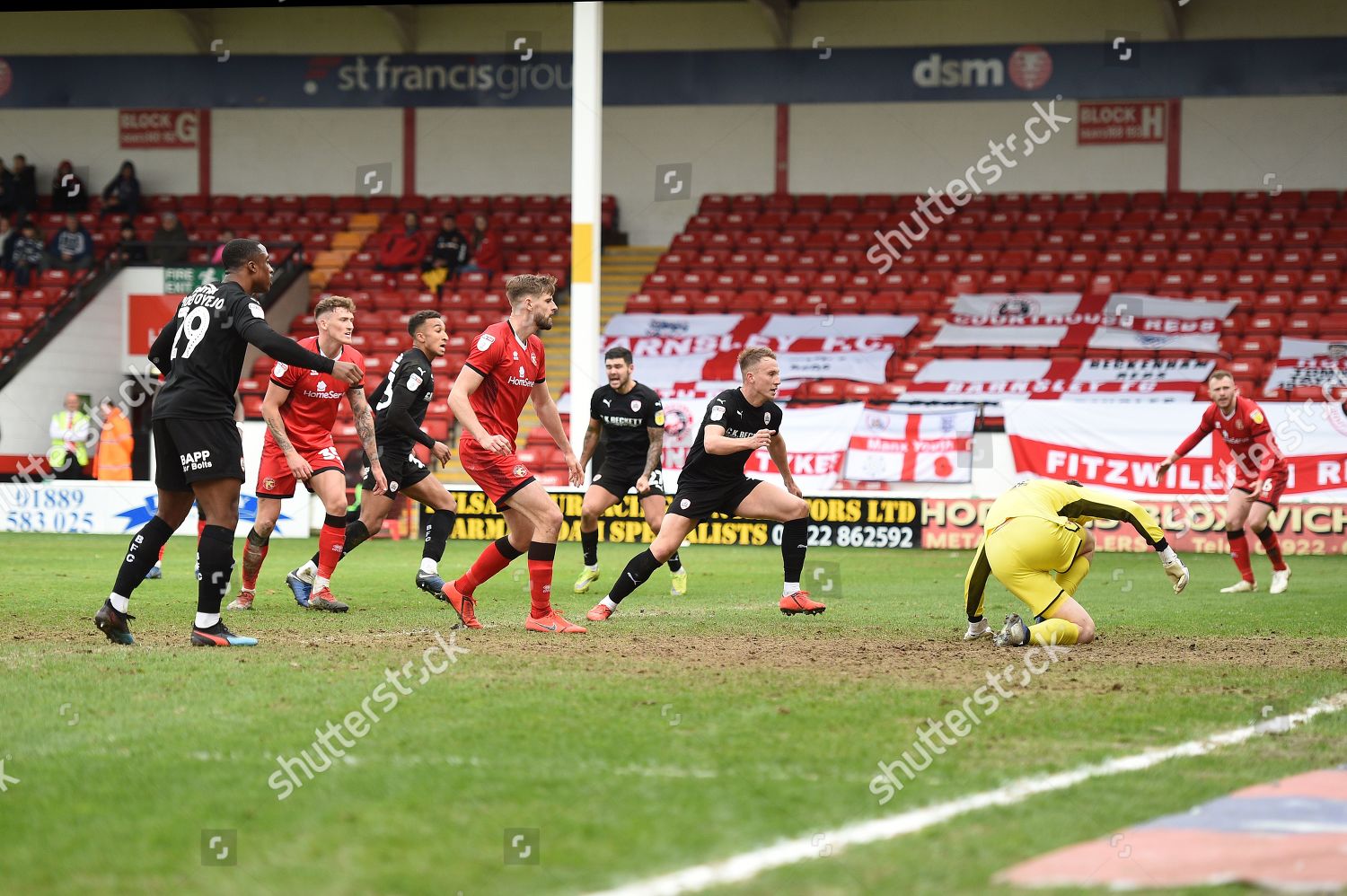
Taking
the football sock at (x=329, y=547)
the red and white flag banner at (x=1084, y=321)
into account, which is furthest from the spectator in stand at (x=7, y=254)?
the football sock at (x=329, y=547)

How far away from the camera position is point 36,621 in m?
10.1

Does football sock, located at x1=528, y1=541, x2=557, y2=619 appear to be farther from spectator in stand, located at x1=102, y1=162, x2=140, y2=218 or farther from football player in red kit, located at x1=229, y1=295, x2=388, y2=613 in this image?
spectator in stand, located at x1=102, y1=162, x2=140, y2=218

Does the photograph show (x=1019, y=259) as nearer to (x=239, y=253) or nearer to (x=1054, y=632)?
(x=1054, y=632)

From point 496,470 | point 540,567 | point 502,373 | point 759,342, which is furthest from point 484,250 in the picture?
point 540,567

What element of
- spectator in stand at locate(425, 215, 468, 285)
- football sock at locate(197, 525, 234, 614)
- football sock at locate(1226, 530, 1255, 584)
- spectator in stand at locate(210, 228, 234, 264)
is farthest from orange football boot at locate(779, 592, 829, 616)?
spectator in stand at locate(210, 228, 234, 264)

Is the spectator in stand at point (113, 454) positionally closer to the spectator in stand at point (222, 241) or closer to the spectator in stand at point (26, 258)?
the spectator in stand at point (222, 241)

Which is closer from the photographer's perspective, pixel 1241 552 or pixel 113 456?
pixel 1241 552

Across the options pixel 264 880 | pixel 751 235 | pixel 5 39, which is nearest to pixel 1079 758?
pixel 264 880

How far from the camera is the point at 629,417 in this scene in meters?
13.6

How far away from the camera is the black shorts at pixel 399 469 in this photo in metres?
11.6

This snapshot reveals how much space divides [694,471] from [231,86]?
26.3m

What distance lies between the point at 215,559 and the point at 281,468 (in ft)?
10.1

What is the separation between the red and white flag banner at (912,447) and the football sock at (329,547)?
1189cm

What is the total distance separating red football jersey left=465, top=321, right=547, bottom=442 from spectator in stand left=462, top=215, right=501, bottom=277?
19894 mm
